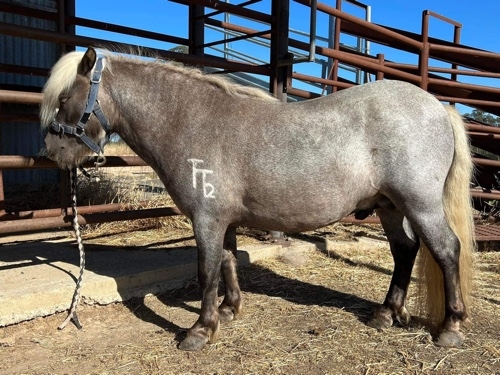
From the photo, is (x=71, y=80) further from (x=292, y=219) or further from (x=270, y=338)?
(x=270, y=338)

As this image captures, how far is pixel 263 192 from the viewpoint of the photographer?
2.82 m

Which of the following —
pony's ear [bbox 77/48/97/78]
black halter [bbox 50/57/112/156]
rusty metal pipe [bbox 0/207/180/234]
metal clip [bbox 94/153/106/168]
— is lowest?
rusty metal pipe [bbox 0/207/180/234]

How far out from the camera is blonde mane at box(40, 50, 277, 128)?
277 centimetres

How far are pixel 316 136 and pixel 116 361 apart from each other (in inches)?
69.9

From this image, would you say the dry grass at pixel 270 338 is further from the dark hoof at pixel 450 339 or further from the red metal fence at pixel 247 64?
the red metal fence at pixel 247 64

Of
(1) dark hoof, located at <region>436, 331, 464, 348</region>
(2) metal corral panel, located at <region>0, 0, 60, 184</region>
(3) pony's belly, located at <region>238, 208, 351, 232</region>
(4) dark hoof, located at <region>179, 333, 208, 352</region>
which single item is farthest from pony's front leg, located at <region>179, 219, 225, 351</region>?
(2) metal corral panel, located at <region>0, 0, 60, 184</region>

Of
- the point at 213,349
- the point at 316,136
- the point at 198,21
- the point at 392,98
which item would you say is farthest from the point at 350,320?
the point at 198,21

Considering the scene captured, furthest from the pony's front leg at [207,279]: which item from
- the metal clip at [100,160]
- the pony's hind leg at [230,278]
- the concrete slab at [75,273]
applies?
the concrete slab at [75,273]

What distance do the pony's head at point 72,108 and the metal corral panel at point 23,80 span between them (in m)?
5.01

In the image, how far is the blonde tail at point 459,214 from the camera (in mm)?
2957

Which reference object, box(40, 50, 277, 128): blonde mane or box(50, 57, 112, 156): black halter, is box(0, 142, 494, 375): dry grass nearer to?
box(50, 57, 112, 156): black halter

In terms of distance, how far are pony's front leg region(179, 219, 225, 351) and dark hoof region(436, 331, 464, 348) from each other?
55.2 inches

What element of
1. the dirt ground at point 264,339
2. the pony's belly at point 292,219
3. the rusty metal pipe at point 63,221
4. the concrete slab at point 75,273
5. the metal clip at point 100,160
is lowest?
the dirt ground at point 264,339

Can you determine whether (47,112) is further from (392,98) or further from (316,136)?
(392,98)
